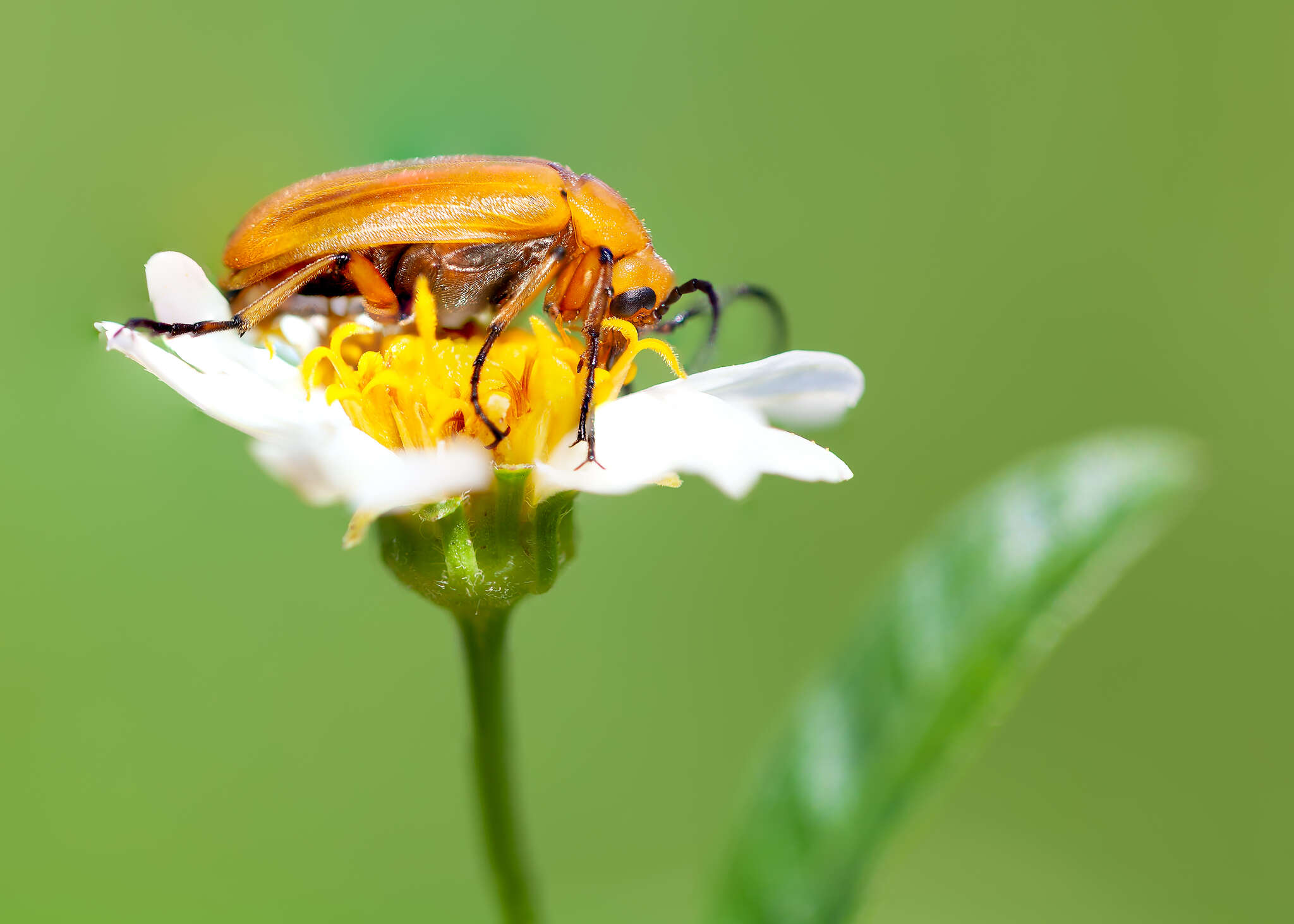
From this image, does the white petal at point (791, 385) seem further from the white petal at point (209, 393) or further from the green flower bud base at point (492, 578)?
the white petal at point (209, 393)

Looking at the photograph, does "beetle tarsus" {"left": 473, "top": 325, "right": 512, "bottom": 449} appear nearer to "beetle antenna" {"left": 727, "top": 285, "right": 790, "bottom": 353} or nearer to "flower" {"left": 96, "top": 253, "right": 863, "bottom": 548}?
"flower" {"left": 96, "top": 253, "right": 863, "bottom": 548}

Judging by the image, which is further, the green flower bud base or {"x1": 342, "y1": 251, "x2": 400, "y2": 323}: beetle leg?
{"x1": 342, "y1": 251, "x2": 400, "y2": 323}: beetle leg

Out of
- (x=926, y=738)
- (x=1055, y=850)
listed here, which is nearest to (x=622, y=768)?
(x=1055, y=850)

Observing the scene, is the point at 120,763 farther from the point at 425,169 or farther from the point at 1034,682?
the point at 1034,682

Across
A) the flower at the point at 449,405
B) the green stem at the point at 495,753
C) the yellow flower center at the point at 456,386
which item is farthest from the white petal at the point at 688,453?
the green stem at the point at 495,753

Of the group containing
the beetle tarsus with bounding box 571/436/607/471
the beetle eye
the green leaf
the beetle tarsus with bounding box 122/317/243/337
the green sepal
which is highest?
the beetle tarsus with bounding box 122/317/243/337

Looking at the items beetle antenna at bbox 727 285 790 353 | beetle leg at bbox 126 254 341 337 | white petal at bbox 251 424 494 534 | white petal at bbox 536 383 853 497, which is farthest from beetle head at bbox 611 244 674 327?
white petal at bbox 251 424 494 534

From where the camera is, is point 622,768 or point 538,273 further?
point 622,768

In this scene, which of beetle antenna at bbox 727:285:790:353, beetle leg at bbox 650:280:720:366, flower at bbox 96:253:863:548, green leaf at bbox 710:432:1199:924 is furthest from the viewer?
beetle antenna at bbox 727:285:790:353
